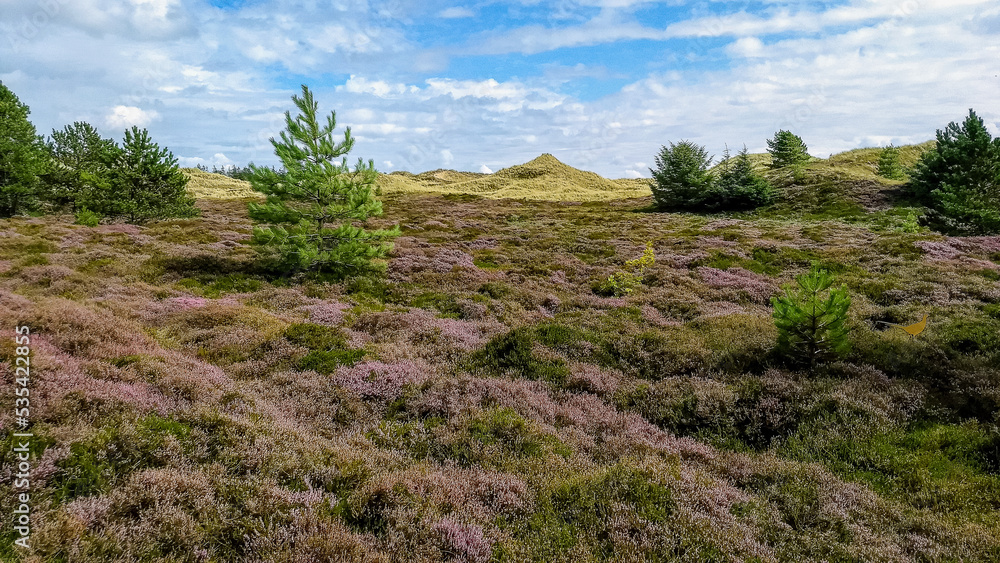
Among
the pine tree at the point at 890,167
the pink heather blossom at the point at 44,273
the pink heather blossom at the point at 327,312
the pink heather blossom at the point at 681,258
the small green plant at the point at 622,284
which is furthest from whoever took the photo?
the pine tree at the point at 890,167

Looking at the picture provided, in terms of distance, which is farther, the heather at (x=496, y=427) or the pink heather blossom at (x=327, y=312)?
the pink heather blossom at (x=327, y=312)

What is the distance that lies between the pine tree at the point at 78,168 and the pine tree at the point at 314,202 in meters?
19.9

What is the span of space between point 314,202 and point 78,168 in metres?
40.8

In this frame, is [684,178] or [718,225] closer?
[718,225]

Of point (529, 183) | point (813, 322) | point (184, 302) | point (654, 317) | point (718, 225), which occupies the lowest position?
point (654, 317)

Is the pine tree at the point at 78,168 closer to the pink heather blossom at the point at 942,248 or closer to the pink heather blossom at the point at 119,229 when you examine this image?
the pink heather blossom at the point at 119,229

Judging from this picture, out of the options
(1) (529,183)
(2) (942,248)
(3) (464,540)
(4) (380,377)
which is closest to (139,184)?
(4) (380,377)

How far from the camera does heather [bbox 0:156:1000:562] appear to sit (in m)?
3.97

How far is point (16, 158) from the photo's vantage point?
30781 mm

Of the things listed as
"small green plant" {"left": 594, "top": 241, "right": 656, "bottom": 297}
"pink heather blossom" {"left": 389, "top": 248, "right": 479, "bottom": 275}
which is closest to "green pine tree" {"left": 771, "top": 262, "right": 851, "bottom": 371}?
"small green plant" {"left": 594, "top": 241, "right": 656, "bottom": 297}

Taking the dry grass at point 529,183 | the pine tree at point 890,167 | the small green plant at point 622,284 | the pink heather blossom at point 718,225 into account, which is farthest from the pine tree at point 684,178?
the small green plant at point 622,284

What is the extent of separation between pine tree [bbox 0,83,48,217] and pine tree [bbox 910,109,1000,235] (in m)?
60.2

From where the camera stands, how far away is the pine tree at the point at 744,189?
45781mm

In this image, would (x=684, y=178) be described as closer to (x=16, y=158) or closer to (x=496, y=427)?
(x=496, y=427)
